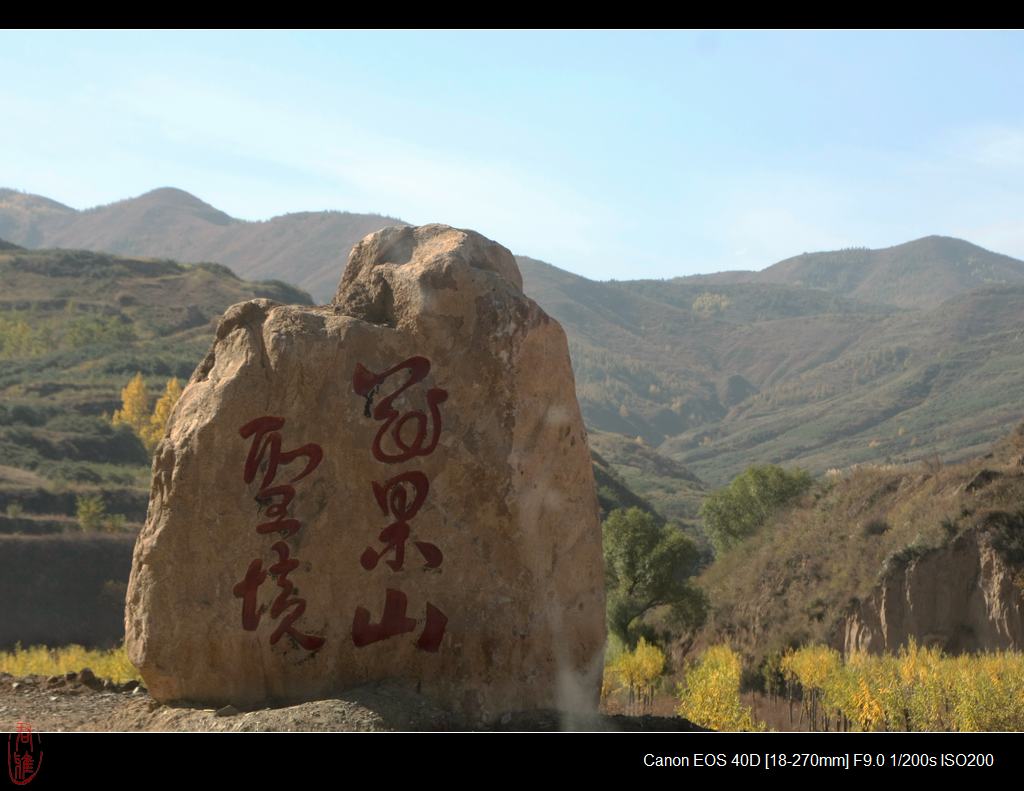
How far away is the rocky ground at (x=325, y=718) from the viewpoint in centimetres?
859

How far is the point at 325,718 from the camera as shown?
859 centimetres

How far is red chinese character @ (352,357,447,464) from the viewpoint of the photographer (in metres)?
9.39

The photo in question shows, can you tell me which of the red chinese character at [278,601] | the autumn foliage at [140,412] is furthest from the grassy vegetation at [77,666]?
the autumn foliage at [140,412]

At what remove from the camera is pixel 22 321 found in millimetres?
72375

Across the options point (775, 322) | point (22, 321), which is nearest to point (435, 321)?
point (22, 321)

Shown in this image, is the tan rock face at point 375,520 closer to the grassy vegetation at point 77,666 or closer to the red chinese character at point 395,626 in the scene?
the red chinese character at point 395,626

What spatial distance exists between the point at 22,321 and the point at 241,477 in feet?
229

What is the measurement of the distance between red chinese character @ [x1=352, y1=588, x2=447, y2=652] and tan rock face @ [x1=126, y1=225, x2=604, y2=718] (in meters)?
0.01

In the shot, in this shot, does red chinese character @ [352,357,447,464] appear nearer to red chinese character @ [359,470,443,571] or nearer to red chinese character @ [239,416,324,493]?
red chinese character @ [359,470,443,571]

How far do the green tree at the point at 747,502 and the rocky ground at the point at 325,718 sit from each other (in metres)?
29.4

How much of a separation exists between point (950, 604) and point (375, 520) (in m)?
17.8

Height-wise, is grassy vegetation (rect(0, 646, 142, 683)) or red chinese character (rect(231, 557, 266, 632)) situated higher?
red chinese character (rect(231, 557, 266, 632))

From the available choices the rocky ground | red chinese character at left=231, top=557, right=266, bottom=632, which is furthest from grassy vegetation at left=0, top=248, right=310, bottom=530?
red chinese character at left=231, top=557, right=266, bottom=632

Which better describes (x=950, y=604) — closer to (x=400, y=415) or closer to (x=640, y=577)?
(x=640, y=577)
